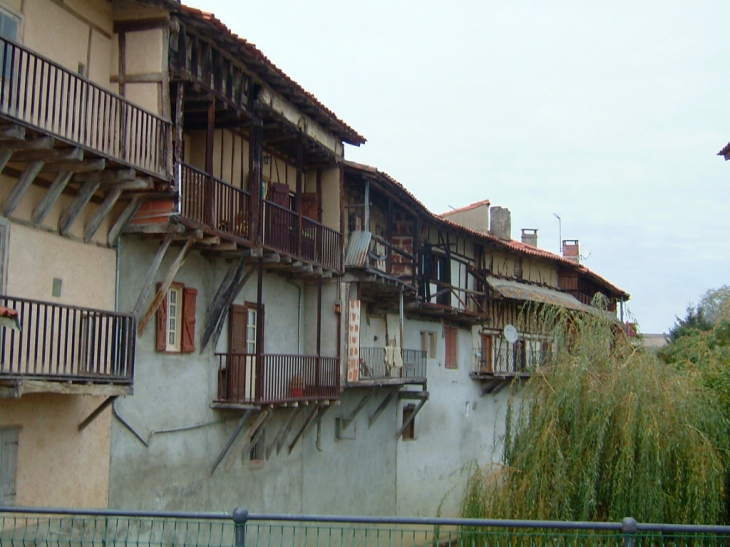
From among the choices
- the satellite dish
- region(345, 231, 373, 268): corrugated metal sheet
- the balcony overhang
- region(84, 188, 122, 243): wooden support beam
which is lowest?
the balcony overhang

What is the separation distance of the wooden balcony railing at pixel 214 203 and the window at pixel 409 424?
12.5 meters

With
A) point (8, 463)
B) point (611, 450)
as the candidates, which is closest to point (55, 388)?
point (8, 463)

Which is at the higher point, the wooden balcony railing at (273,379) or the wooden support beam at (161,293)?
the wooden support beam at (161,293)

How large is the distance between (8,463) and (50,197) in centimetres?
361

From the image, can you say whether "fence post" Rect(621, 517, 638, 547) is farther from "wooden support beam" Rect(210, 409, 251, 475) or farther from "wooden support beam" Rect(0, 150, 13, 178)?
"wooden support beam" Rect(210, 409, 251, 475)

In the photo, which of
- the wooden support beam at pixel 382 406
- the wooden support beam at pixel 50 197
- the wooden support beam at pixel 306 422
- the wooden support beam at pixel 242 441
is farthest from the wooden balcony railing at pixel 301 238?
the wooden support beam at pixel 382 406

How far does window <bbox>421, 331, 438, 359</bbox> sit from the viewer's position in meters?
29.2

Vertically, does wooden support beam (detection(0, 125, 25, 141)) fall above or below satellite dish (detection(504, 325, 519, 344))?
above

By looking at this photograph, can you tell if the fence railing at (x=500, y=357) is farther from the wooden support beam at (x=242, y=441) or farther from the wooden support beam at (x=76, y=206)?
the wooden support beam at (x=76, y=206)

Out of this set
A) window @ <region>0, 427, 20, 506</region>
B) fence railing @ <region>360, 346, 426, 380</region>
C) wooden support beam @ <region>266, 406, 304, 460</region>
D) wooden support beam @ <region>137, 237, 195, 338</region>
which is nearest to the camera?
window @ <region>0, 427, 20, 506</region>

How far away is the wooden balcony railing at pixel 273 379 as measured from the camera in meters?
17.4

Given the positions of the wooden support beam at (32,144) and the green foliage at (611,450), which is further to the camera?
the green foliage at (611,450)

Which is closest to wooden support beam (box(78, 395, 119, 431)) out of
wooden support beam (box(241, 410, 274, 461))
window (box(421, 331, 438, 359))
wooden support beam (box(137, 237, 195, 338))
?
wooden support beam (box(137, 237, 195, 338))

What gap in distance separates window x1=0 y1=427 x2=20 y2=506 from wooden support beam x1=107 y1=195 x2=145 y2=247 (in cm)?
340
